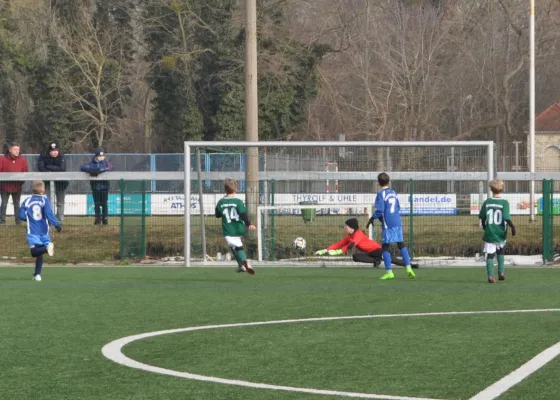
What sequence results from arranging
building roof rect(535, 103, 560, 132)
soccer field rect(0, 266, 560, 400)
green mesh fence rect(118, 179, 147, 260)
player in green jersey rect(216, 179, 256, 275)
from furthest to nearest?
building roof rect(535, 103, 560, 132), green mesh fence rect(118, 179, 147, 260), player in green jersey rect(216, 179, 256, 275), soccer field rect(0, 266, 560, 400)

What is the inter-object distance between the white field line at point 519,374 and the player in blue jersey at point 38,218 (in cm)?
945

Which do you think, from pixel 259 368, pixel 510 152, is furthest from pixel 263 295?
pixel 510 152

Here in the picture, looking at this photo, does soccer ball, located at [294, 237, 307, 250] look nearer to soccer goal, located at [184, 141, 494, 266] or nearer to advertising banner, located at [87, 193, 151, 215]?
soccer goal, located at [184, 141, 494, 266]

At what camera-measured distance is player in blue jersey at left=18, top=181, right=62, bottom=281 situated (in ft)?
55.8

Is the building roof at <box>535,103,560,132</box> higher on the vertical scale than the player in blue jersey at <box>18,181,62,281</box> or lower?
higher

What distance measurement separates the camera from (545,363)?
846 centimetres

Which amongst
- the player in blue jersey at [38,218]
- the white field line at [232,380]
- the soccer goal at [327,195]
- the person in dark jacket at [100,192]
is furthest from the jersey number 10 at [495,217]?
the person in dark jacket at [100,192]

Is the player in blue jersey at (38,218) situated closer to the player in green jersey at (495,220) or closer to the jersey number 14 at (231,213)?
the jersey number 14 at (231,213)

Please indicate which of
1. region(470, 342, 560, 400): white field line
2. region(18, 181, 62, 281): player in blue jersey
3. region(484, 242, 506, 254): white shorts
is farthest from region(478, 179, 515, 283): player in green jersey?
region(470, 342, 560, 400): white field line

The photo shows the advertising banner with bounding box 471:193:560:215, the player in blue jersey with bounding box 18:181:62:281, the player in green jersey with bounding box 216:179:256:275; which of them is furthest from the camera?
the advertising banner with bounding box 471:193:560:215

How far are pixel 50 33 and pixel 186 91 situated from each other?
390 inches

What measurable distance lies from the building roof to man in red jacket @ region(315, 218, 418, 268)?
52422mm

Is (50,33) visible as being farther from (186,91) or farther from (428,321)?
(428,321)

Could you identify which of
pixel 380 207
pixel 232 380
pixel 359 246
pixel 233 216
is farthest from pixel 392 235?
pixel 232 380
